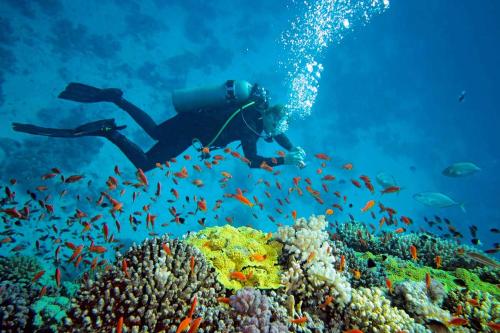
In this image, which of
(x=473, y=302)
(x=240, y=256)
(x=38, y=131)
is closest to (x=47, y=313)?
(x=240, y=256)

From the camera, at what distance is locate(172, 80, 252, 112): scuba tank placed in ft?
32.9

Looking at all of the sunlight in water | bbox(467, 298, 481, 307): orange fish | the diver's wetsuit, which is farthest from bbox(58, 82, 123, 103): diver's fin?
the sunlight in water

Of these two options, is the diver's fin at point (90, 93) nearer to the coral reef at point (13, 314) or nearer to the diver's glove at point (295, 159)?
the diver's glove at point (295, 159)

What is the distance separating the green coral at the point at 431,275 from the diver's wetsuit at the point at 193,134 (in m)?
4.93

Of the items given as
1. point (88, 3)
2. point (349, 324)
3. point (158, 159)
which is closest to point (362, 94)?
point (88, 3)

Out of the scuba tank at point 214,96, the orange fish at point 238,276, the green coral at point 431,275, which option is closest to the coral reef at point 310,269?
the orange fish at point 238,276

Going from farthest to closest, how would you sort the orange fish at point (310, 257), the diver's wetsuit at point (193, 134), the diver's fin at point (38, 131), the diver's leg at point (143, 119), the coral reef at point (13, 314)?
the diver's leg at point (143, 119) → the diver's wetsuit at point (193, 134) → the diver's fin at point (38, 131) → the orange fish at point (310, 257) → the coral reef at point (13, 314)

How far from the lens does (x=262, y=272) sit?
412cm

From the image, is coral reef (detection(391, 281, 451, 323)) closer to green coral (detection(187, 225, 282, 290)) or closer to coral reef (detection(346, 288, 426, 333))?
coral reef (detection(346, 288, 426, 333))

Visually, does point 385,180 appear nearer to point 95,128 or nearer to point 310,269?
point 310,269

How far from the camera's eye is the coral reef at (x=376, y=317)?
12.6 feet

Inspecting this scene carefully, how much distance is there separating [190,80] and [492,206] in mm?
66415

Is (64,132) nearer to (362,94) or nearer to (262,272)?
(262,272)

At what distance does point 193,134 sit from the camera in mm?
10469
